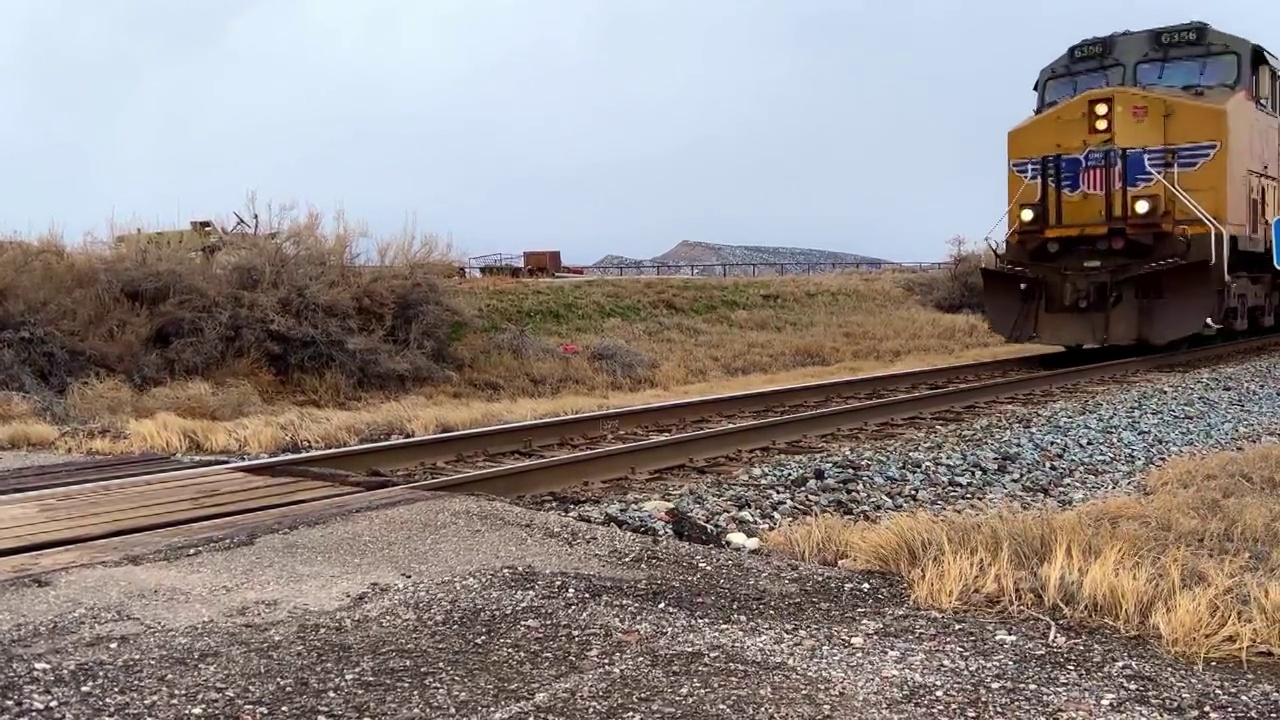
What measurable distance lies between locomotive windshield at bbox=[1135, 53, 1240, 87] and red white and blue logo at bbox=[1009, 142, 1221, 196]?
4.07 feet

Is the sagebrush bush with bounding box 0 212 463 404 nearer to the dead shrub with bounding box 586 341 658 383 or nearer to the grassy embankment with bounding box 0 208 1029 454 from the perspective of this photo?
the grassy embankment with bounding box 0 208 1029 454

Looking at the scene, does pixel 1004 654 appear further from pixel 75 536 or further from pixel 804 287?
pixel 804 287

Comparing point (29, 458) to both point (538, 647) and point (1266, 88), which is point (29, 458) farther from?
point (1266, 88)

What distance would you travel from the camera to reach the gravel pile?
5.68 m

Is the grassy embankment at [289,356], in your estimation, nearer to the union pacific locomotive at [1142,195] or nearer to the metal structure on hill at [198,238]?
the metal structure on hill at [198,238]

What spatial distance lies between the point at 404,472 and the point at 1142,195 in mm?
10196

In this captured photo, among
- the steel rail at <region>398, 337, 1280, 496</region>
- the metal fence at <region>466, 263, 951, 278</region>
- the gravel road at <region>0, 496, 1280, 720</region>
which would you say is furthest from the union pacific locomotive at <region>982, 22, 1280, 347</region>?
the metal fence at <region>466, 263, 951, 278</region>

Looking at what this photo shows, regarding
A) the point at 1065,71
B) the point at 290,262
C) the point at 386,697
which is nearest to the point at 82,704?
the point at 386,697

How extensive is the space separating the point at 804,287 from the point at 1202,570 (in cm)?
2655

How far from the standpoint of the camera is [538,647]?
3492 millimetres

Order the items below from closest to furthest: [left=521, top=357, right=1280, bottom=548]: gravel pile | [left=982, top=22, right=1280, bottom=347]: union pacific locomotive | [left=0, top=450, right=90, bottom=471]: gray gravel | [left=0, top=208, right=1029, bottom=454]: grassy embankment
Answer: [left=521, top=357, right=1280, bottom=548]: gravel pile
[left=0, top=450, right=90, bottom=471]: gray gravel
[left=0, top=208, right=1029, bottom=454]: grassy embankment
[left=982, top=22, right=1280, bottom=347]: union pacific locomotive

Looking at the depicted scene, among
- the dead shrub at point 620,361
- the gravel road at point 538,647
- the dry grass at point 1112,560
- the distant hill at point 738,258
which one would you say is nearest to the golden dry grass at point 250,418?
the dead shrub at point 620,361

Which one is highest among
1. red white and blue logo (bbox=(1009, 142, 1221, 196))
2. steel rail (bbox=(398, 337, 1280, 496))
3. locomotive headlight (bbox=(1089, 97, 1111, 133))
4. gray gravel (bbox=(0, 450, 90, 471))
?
locomotive headlight (bbox=(1089, 97, 1111, 133))

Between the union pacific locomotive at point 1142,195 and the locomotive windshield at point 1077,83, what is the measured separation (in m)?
0.02
